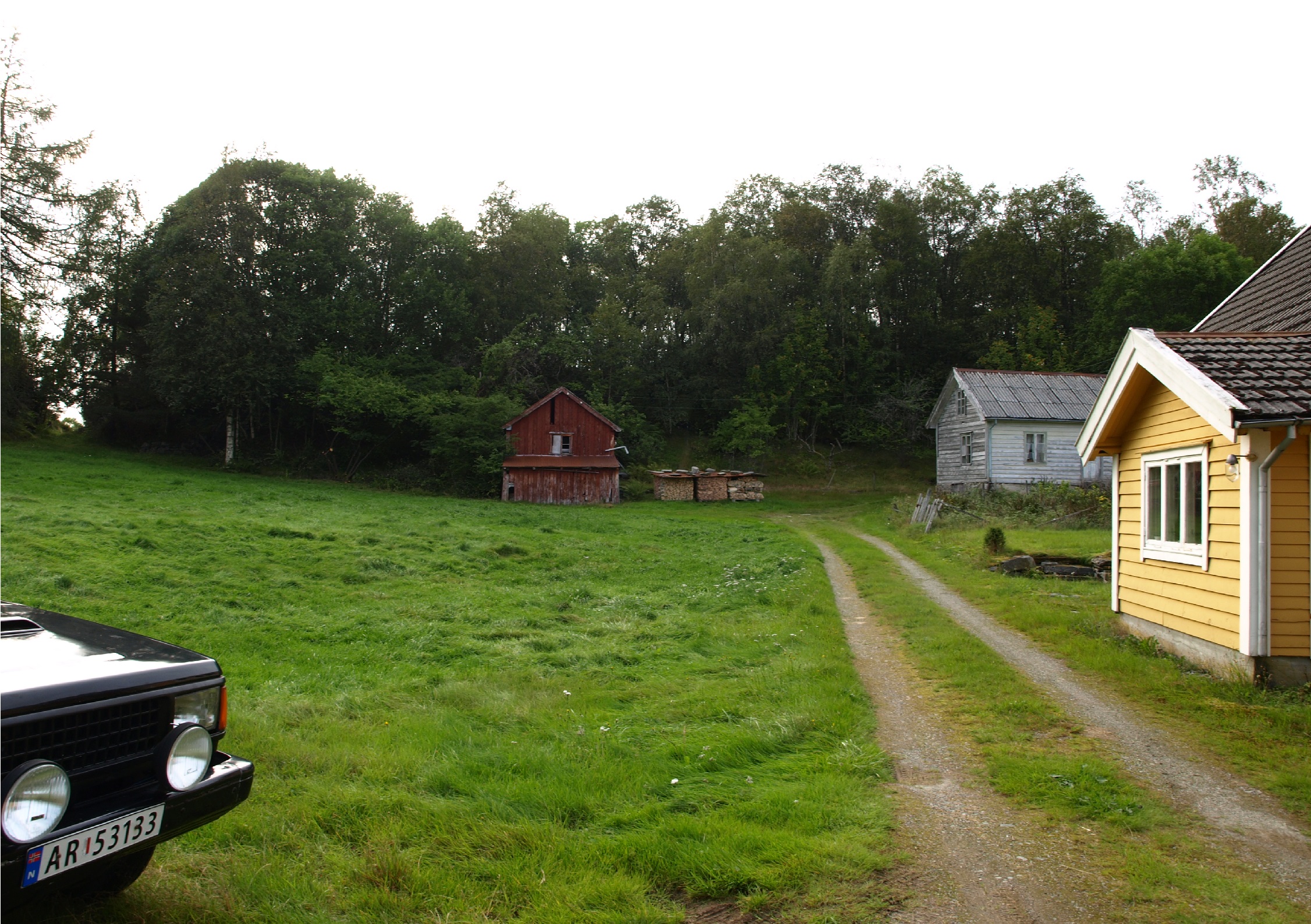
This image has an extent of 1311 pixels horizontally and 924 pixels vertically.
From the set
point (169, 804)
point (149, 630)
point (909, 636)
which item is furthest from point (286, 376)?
point (169, 804)

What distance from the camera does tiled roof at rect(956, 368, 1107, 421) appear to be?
112ft

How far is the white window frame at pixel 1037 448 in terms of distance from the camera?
1346 inches

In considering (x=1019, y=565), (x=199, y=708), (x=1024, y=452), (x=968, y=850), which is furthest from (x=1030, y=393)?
(x=199, y=708)

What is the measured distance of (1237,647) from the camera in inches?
302

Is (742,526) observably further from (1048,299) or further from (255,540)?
(1048,299)

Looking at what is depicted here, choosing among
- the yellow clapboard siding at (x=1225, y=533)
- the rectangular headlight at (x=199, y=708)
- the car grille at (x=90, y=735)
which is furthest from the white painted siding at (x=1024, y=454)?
the car grille at (x=90, y=735)

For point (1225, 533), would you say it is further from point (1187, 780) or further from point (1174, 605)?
point (1187, 780)

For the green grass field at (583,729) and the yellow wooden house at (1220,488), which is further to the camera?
the yellow wooden house at (1220,488)

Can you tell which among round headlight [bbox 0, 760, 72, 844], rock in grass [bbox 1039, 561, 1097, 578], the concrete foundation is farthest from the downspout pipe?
round headlight [bbox 0, 760, 72, 844]

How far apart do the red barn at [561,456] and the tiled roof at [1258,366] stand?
→ 32.3m

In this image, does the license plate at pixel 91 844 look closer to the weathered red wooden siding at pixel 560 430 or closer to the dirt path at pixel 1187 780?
the dirt path at pixel 1187 780

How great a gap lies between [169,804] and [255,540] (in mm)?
13077

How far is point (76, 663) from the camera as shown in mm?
3197

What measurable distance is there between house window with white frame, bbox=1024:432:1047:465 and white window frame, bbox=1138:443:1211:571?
26031 millimetres
